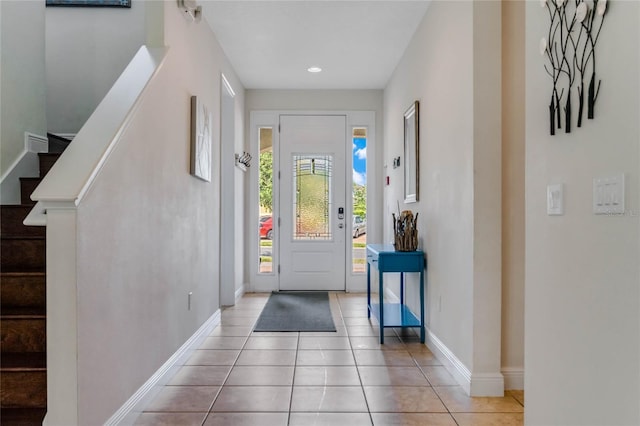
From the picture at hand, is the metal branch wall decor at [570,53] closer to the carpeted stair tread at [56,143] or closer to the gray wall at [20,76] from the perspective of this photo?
the gray wall at [20,76]

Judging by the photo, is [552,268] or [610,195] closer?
[610,195]

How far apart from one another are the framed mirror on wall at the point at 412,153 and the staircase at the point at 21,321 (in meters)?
2.72

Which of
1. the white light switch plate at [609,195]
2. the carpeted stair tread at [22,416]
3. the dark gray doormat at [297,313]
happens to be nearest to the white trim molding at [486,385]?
the white light switch plate at [609,195]

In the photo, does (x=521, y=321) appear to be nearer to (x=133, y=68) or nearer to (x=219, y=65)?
(x=133, y=68)

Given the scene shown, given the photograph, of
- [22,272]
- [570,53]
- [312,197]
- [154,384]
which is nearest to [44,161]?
[22,272]

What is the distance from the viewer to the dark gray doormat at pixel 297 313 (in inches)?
157

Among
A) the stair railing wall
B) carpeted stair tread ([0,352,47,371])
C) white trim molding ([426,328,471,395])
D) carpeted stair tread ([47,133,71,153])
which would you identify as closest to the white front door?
white trim molding ([426,328,471,395])

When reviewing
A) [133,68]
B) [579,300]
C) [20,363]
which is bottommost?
[20,363]

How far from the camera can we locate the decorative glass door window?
19.1 ft

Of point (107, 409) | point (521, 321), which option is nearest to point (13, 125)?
point (107, 409)

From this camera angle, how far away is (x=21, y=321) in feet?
6.53

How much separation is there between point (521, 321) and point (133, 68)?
8.52 feet

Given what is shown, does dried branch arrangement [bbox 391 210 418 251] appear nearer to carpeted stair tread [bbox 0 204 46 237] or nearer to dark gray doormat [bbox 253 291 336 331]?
dark gray doormat [bbox 253 291 336 331]

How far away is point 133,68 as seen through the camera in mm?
2441
